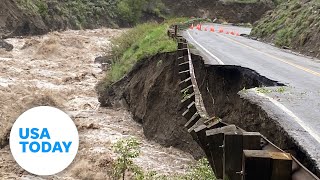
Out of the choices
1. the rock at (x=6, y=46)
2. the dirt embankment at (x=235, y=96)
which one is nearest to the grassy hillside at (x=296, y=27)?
the dirt embankment at (x=235, y=96)

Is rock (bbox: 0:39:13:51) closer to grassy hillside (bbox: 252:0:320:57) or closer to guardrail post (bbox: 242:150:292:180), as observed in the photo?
grassy hillside (bbox: 252:0:320:57)

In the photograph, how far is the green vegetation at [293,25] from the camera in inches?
792

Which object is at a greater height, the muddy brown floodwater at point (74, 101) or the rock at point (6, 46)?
the rock at point (6, 46)

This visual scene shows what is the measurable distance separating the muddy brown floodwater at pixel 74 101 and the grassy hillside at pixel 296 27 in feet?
27.3

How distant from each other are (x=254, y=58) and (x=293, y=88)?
18.3ft

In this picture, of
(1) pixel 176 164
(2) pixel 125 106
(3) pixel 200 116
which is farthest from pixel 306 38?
(3) pixel 200 116

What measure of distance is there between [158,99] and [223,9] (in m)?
52.5

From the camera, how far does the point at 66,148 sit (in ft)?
21.5

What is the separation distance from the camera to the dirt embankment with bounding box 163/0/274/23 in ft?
207

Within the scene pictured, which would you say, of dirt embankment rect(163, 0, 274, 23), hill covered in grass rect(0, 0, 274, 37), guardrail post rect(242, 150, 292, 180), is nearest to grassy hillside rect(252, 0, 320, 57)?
guardrail post rect(242, 150, 292, 180)

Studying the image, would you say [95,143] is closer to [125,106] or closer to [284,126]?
[125,106]

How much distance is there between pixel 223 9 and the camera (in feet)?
217

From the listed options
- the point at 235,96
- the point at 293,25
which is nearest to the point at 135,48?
the point at 293,25

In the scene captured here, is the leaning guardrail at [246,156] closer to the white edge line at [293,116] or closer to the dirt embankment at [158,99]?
the white edge line at [293,116]
